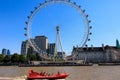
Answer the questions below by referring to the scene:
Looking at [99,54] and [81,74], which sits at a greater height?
[99,54]

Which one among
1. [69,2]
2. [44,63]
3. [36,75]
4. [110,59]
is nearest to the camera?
[36,75]

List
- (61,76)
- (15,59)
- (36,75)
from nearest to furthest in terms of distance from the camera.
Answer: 1. (36,75)
2. (61,76)
3. (15,59)

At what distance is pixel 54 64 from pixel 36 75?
73.8 metres

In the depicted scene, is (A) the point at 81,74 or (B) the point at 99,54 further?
(B) the point at 99,54

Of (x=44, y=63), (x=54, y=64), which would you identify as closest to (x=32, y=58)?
(x=44, y=63)

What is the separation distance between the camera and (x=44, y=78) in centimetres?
2959

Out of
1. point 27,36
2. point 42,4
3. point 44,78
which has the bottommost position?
point 44,78

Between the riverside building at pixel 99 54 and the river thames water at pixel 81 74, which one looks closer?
the river thames water at pixel 81 74

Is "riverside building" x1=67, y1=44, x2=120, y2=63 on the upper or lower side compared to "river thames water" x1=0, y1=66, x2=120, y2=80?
upper

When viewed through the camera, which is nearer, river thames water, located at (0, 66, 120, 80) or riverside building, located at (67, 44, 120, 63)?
river thames water, located at (0, 66, 120, 80)

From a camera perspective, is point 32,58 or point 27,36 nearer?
point 27,36

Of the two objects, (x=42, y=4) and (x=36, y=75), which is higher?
(x=42, y=4)

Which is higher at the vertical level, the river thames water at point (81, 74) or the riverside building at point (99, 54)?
the riverside building at point (99, 54)

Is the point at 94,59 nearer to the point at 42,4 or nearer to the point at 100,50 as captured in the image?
the point at 100,50
